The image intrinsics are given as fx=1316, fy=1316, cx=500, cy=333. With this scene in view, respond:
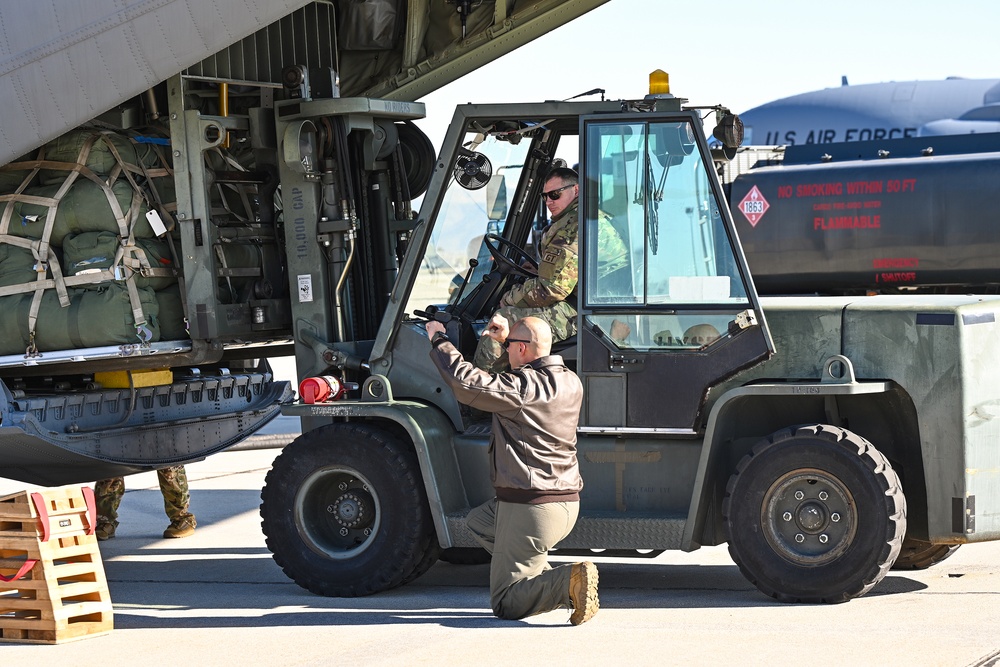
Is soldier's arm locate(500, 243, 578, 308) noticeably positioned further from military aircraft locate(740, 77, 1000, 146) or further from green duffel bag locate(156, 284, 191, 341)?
military aircraft locate(740, 77, 1000, 146)

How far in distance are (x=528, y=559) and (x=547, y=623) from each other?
0.32 m

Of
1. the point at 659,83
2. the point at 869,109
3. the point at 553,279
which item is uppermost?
the point at 869,109

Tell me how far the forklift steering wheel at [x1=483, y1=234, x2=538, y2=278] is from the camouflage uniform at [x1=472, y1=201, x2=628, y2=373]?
0.35 meters

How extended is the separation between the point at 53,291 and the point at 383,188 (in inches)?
78.1

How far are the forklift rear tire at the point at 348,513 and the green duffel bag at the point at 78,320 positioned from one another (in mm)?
1259

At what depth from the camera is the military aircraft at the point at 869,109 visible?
102 ft

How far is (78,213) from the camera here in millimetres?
7570

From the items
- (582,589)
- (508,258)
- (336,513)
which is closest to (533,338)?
(582,589)

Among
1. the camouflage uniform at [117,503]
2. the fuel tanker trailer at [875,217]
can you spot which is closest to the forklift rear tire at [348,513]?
the camouflage uniform at [117,503]

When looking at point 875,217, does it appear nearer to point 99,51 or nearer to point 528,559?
point 99,51

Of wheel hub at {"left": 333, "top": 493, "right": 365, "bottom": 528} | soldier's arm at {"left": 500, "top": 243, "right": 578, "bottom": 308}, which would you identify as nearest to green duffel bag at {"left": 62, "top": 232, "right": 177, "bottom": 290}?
wheel hub at {"left": 333, "top": 493, "right": 365, "bottom": 528}

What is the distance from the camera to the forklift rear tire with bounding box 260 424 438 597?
6.82 m

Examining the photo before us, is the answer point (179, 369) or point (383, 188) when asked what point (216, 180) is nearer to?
point (383, 188)

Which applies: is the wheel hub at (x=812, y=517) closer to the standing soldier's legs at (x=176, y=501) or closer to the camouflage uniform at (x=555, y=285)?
the camouflage uniform at (x=555, y=285)
